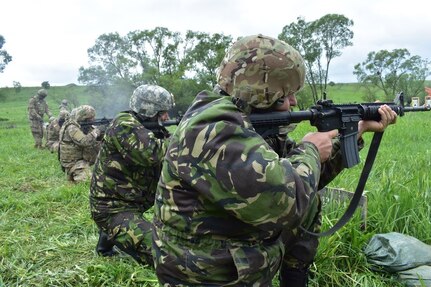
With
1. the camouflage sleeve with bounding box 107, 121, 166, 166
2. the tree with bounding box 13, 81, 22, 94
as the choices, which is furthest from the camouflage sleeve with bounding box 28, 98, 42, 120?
the tree with bounding box 13, 81, 22, 94

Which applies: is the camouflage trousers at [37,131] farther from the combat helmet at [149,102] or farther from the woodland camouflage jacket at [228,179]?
the woodland camouflage jacket at [228,179]

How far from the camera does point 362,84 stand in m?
37.4

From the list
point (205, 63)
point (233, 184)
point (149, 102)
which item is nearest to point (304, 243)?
point (233, 184)

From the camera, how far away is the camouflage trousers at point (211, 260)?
1716 millimetres

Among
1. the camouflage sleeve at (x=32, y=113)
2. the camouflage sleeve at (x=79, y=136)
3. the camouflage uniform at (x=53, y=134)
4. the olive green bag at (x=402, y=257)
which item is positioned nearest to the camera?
the olive green bag at (x=402, y=257)

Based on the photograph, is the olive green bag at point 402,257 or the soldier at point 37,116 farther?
the soldier at point 37,116

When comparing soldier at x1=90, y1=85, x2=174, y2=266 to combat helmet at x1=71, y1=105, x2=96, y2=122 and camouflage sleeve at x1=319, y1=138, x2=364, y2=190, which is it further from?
combat helmet at x1=71, y1=105, x2=96, y2=122

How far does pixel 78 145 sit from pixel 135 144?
423 centimetres

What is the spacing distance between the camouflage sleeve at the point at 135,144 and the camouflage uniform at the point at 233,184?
1.49 meters

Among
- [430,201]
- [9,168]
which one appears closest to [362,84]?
[9,168]

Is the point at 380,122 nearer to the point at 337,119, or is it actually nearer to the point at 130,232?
the point at 337,119

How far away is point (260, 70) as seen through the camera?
170cm

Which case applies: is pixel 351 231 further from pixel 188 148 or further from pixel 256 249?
pixel 188 148

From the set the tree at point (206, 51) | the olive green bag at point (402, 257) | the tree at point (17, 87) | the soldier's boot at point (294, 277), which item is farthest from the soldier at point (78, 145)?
the tree at point (17, 87)
